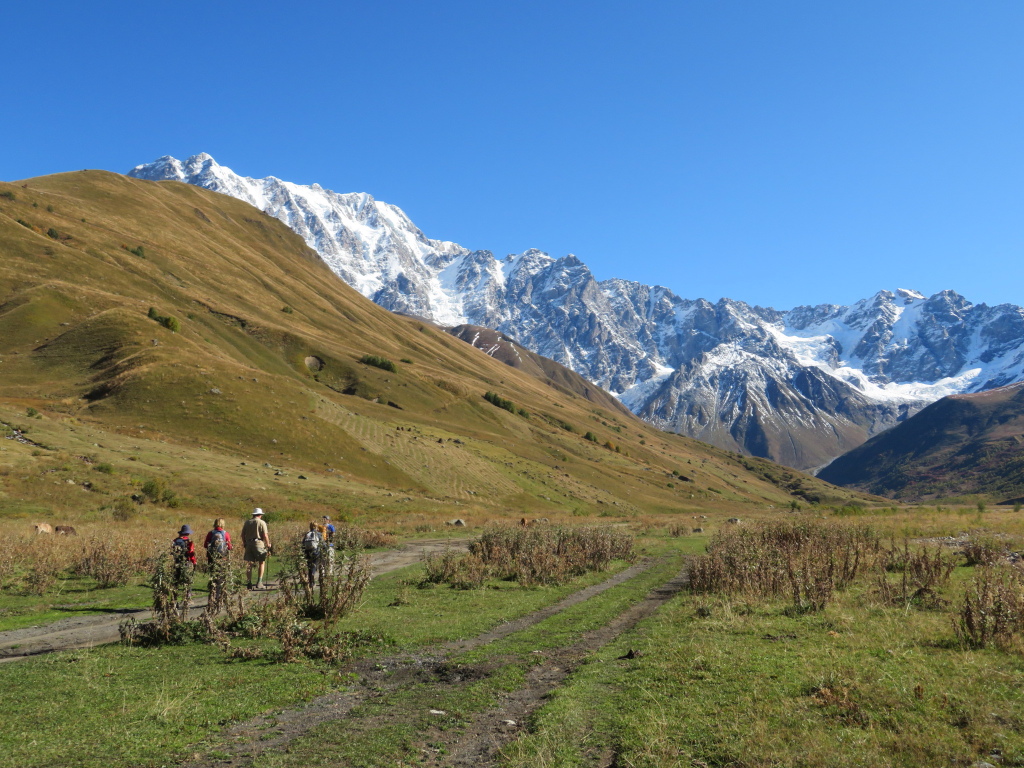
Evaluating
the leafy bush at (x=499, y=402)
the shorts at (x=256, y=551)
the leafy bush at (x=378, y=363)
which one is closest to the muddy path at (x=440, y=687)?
the shorts at (x=256, y=551)

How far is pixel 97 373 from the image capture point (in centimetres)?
7038

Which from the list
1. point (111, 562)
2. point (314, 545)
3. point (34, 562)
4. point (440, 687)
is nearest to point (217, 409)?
point (34, 562)

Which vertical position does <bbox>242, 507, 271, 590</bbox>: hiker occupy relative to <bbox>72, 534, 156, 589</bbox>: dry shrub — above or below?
above

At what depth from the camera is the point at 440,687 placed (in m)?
10.5

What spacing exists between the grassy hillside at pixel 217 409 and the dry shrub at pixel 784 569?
35231mm

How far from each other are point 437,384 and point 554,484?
159 ft

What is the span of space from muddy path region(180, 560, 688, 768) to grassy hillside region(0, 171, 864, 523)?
108 ft

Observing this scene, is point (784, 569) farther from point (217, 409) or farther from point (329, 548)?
point (217, 409)

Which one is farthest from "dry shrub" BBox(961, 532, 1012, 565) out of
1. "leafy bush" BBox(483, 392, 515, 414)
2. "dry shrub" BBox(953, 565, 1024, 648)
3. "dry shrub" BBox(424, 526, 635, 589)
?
"leafy bush" BBox(483, 392, 515, 414)

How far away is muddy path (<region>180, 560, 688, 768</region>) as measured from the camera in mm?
7680

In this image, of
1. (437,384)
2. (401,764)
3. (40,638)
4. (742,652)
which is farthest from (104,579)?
(437,384)

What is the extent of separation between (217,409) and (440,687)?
66097 mm

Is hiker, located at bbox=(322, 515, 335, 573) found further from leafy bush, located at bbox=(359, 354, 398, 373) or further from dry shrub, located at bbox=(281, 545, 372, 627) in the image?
leafy bush, located at bbox=(359, 354, 398, 373)

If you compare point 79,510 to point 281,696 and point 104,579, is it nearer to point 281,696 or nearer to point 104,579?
point 104,579
